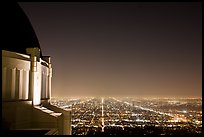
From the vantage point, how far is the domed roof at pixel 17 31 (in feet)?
43.2

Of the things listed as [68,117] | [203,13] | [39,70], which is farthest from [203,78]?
[68,117]

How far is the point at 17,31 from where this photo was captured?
1418cm

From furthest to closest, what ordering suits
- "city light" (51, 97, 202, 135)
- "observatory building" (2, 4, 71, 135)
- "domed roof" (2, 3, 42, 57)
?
"city light" (51, 97, 202, 135)
"domed roof" (2, 3, 42, 57)
"observatory building" (2, 4, 71, 135)

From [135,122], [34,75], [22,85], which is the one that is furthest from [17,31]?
[135,122]

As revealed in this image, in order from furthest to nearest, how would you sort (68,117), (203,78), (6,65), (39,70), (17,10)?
(68,117) → (17,10) → (39,70) → (6,65) → (203,78)

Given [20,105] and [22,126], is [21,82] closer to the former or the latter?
[20,105]

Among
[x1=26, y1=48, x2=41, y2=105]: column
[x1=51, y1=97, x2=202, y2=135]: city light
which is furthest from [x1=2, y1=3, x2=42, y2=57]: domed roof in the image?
[x1=51, y1=97, x2=202, y2=135]: city light

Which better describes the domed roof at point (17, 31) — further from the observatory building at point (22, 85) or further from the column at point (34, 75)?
the column at point (34, 75)

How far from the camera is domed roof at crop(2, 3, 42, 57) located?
13170mm

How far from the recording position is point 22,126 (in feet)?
39.7

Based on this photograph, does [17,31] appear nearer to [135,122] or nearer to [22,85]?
[22,85]

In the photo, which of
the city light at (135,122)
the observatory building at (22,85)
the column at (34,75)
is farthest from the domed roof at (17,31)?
the city light at (135,122)

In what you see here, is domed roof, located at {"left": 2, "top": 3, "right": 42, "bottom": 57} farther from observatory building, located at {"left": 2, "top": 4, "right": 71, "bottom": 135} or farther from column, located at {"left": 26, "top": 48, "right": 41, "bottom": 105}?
column, located at {"left": 26, "top": 48, "right": 41, "bottom": 105}

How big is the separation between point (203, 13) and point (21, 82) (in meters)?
9.73
